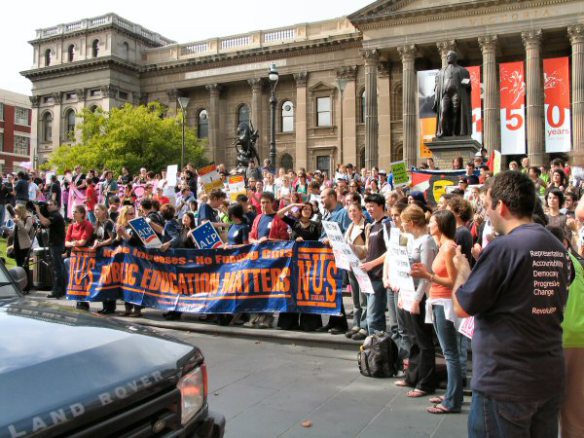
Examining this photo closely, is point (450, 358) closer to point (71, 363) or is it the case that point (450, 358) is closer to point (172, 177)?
point (71, 363)

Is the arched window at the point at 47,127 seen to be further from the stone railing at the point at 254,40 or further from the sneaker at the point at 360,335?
the sneaker at the point at 360,335

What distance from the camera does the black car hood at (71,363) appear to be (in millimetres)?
2104

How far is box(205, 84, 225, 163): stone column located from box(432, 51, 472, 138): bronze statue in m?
40.2

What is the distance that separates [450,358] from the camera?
523 cm

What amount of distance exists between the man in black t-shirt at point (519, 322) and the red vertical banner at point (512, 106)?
32907 millimetres

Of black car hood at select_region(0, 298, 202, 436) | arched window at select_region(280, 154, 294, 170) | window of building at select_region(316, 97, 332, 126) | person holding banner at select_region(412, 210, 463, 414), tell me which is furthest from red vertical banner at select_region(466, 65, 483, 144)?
black car hood at select_region(0, 298, 202, 436)

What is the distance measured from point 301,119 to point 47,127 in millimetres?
28251

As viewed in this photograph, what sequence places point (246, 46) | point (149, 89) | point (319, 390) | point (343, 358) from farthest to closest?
point (149, 89) < point (246, 46) < point (343, 358) < point (319, 390)

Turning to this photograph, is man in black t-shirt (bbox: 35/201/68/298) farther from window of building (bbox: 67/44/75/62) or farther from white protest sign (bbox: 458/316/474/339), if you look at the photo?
window of building (bbox: 67/44/75/62)

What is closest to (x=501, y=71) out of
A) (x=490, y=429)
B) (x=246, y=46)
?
(x=246, y=46)

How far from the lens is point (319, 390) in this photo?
588 cm

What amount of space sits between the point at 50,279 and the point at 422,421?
36.4 feet

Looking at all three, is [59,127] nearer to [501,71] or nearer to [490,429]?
[501,71]

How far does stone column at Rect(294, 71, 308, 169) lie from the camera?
48.6 m
